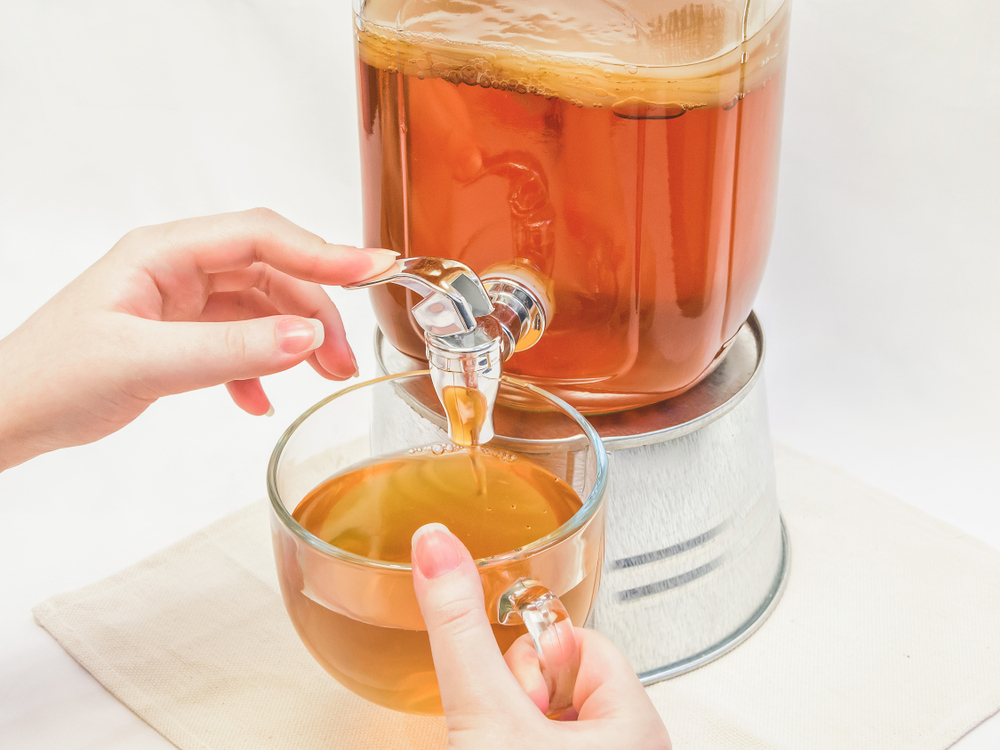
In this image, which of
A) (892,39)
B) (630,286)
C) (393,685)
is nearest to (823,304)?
(892,39)

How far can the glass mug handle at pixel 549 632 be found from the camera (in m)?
0.48

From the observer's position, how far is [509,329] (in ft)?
1.96

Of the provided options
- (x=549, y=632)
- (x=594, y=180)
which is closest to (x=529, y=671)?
(x=549, y=632)

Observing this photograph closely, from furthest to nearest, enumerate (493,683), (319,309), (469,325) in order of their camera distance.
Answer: (319,309) → (469,325) → (493,683)

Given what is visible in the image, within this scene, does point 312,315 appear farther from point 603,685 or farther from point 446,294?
point 603,685

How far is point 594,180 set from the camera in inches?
23.0

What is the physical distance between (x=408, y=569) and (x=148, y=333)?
20 centimetres

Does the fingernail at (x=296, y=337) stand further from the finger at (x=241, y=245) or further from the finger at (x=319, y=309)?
the finger at (x=319, y=309)

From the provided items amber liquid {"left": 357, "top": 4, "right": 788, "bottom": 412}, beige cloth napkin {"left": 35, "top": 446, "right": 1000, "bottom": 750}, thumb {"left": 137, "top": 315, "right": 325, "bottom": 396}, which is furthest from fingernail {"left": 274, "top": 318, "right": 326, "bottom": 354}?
beige cloth napkin {"left": 35, "top": 446, "right": 1000, "bottom": 750}

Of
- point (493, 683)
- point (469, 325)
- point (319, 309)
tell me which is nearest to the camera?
point (493, 683)

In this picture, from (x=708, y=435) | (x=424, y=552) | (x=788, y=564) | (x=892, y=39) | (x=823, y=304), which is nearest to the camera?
(x=424, y=552)

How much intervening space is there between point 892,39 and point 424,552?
2.21ft

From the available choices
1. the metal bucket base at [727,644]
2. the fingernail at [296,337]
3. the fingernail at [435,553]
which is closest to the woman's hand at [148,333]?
the fingernail at [296,337]

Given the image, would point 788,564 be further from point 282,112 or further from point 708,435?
point 282,112
